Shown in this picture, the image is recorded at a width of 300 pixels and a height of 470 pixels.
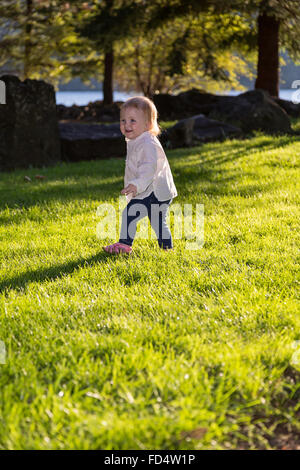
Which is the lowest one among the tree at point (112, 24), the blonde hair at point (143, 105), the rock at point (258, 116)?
the blonde hair at point (143, 105)

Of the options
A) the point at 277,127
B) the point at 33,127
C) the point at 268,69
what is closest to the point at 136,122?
the point at 33,127

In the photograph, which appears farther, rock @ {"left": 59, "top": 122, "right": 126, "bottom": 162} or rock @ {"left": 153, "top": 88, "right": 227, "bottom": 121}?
rock @ {"left": 153, "top": 88, "right": 227, "bottom": 121}

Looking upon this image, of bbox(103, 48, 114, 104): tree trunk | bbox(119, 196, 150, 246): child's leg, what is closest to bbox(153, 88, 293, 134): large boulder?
bbox(103, 48, 114, 104): tree trunk

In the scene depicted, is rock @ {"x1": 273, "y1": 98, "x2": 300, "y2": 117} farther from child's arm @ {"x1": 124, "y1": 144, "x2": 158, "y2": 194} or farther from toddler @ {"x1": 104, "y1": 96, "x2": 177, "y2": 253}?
child's arm @ {"x1": 124, "y1": 144, "x2": 158, "y2": 194}

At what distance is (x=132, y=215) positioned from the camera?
4445mm

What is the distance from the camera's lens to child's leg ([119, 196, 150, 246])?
441 cm

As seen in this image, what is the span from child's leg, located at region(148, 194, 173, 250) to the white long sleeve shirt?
6 cm

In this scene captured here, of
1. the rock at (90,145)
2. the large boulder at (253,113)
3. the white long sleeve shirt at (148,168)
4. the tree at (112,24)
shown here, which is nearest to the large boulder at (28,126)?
the rock at (90,145)

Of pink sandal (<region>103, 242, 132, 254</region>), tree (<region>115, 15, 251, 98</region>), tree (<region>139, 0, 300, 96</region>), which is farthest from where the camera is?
tree (<region>115, 15, 251, 98</region>)

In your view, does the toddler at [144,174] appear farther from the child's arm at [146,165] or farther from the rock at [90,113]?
the rock at [90,113]

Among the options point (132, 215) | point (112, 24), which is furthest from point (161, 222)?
point (112, 24)

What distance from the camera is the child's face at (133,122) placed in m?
4.23

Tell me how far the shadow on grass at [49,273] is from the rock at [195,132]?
7136 millimetres
